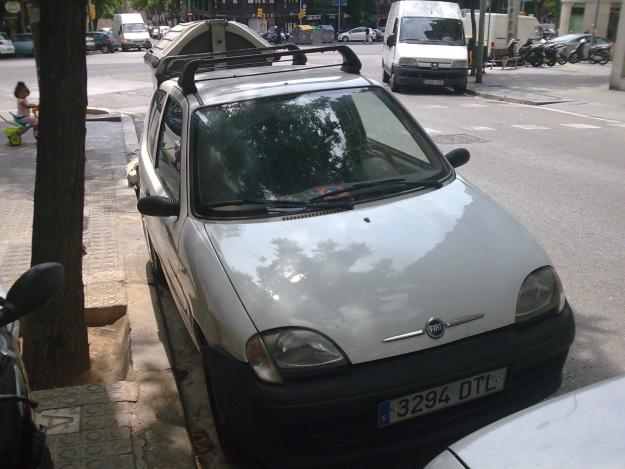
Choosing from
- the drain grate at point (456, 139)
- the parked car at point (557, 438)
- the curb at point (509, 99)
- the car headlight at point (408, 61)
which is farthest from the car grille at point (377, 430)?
the car headlight at point (408, 61)

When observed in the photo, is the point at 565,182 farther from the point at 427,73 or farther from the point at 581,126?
the point at 427,73

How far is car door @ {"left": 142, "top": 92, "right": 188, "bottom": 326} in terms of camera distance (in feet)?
12.5

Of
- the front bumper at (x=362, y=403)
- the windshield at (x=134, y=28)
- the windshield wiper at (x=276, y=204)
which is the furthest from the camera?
the windshield at (x=134, y=28)

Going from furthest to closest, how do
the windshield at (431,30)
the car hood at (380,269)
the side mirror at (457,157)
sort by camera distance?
the windshield at (431,30) → the side mirror at (457,157) → the car hood at (380,269)

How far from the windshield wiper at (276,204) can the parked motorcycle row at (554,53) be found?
87.6 feet

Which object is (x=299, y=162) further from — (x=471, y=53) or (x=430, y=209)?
(x=471, y=53)

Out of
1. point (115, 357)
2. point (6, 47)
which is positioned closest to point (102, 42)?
point (6, 47)

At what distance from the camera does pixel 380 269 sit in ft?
9.86

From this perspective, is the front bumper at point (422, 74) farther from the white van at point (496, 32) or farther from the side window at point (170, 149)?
the side window at point (170, 149)

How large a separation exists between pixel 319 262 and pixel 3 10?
167 ft

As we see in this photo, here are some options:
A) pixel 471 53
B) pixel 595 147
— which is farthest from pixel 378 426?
pixel 471 53

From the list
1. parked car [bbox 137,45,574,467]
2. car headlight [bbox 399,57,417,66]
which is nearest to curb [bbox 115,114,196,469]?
parked car [bbox 137,45,574,467]

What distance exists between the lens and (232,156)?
3.78 m

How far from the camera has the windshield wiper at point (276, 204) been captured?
11.5ft
